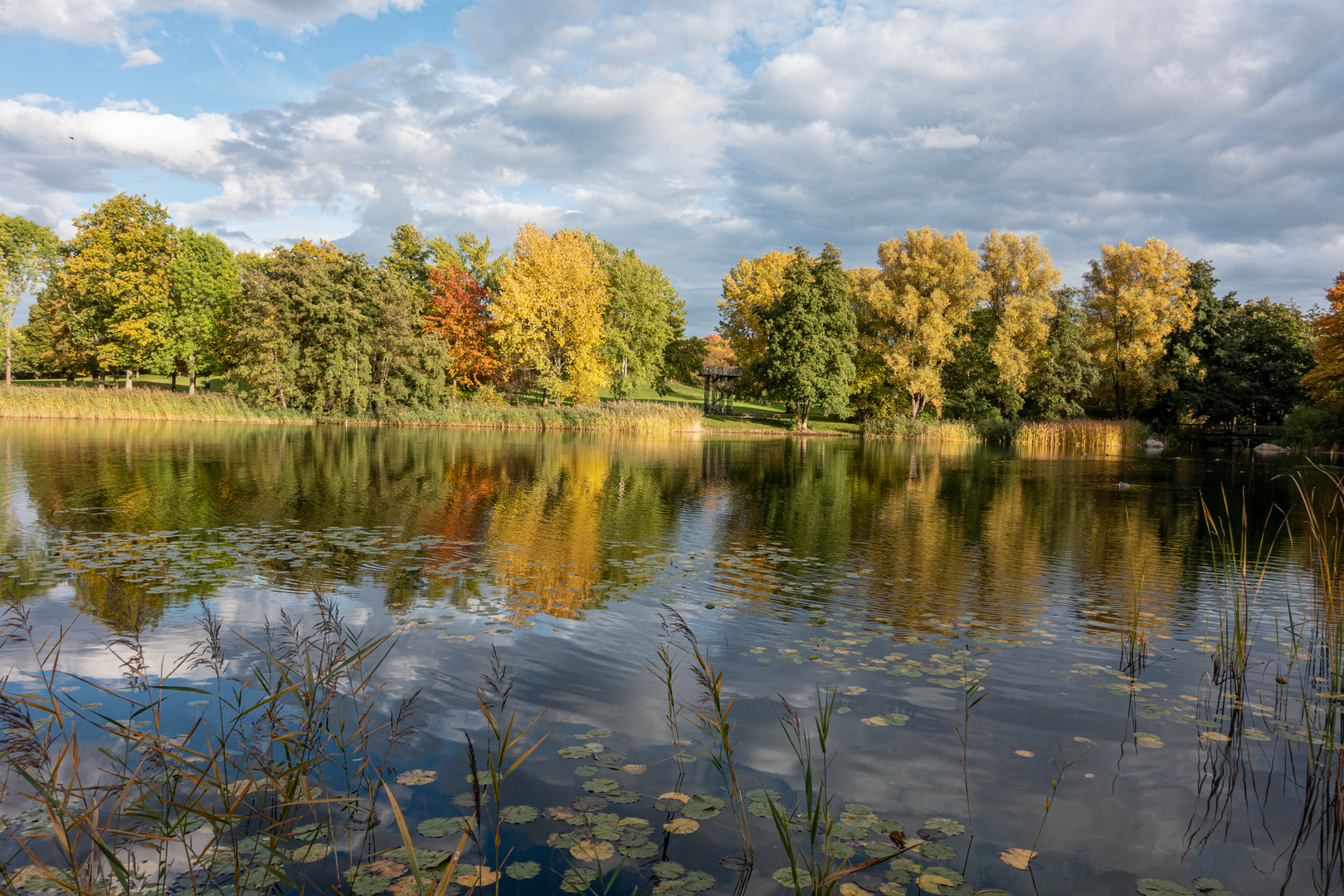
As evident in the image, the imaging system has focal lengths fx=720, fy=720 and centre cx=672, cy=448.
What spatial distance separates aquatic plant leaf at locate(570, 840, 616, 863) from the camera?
151 inches

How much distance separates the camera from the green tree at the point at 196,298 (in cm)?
5372

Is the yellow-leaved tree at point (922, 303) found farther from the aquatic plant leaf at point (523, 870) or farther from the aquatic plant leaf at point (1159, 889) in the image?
the aquatic plant leaf at point (523, 870)

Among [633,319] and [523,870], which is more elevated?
[633,319]

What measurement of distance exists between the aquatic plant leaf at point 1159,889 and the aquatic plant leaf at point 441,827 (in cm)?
362

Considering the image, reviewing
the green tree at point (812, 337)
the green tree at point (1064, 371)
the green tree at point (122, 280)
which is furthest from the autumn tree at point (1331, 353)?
the green tree at point (122, 280)

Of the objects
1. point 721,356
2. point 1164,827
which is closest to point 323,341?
point 1164,827

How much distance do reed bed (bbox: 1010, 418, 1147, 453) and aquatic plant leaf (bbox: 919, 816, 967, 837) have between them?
46954mm

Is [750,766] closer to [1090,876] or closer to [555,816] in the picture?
[555,816]

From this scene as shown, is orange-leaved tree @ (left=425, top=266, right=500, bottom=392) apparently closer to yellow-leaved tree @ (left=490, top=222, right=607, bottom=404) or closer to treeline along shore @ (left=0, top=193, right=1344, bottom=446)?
treeline along shore @ (left=0, top=193, right=1344, bottom=446)

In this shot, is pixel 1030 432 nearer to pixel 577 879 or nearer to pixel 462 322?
pixel 462 322

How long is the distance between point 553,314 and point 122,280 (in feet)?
101

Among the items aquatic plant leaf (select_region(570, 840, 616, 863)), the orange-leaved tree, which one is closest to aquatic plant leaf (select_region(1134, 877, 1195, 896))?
aquatic plant leaf (select_region(570, 840, 616, 863))

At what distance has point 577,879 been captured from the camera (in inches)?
141

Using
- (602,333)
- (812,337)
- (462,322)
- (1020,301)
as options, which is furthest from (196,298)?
(1020,301)
